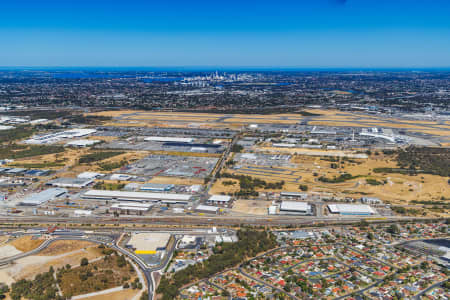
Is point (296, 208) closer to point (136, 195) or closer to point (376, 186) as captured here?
point (376, 186)

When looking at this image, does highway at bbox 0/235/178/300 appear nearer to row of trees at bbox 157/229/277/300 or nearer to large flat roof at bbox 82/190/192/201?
row of trees at bbox 157/229/277/300

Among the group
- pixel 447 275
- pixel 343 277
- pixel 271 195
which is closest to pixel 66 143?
pixel 271 195

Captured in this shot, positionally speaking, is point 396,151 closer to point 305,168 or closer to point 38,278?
point 305,168

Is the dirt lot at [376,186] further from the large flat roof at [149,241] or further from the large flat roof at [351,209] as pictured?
the large flat roof at [149,241]

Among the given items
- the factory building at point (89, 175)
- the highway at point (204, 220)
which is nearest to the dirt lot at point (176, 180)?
the factory building at point (89, 175)

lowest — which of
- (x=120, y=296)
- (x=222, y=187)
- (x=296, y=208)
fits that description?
(x=120, y=296)

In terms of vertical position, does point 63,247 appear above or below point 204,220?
below

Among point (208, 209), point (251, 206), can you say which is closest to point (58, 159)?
point (208, 209)
